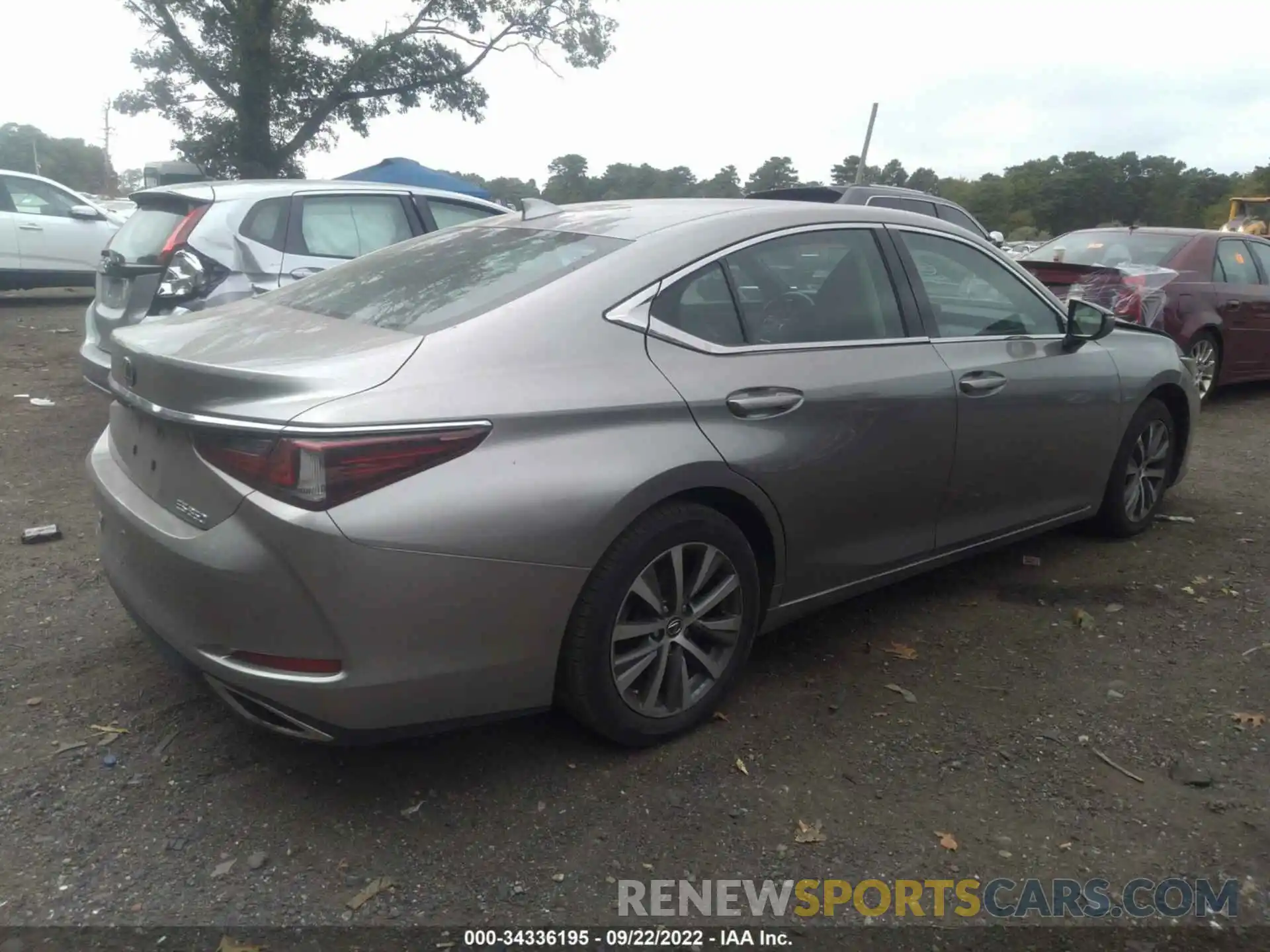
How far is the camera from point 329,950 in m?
2.27

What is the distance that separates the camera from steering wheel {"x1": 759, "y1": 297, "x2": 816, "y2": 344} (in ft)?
10.8

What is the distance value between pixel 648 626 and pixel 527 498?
0.60m

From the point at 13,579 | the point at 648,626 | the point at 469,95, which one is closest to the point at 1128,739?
the point at 648,626

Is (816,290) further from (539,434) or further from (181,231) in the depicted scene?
(181,231)

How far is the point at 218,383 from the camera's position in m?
2.55

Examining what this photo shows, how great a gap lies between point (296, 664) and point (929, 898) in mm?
1595

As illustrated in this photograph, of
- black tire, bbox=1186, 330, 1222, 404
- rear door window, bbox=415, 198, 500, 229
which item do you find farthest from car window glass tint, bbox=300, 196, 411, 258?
black tire, bbox=1186, 330, 1222, 404

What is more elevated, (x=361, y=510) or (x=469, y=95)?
(x=469, y=95)

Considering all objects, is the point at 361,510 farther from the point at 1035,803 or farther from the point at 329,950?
the point at 1035,803

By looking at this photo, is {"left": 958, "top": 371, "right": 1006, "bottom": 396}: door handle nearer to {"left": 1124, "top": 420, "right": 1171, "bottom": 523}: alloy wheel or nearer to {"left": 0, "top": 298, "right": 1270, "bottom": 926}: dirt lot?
{"left": 0, "top": 298, "right": 1270, "bottom": 926}: dirt lot

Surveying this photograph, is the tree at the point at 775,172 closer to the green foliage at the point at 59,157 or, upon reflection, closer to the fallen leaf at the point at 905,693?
the fallen leaf at the point at 905,693

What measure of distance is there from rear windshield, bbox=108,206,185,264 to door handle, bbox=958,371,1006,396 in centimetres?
463

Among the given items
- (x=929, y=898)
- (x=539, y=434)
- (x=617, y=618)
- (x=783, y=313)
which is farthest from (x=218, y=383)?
(x=929, y=898)

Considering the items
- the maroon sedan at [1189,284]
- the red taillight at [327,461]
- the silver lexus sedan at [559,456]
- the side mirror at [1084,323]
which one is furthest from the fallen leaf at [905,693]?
the maroon sedan at [1189,284]
